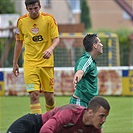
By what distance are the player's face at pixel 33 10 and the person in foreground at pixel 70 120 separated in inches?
126

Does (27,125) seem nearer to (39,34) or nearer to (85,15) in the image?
(39,34)

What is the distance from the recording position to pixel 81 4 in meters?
57.0

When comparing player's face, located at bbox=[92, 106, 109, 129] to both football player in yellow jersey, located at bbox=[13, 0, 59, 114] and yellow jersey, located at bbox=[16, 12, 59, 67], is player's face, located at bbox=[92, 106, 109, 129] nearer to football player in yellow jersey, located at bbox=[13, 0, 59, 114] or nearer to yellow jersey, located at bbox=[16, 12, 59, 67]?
football player in yellow jersey, located at bbox=[13, 0, 59, 114]

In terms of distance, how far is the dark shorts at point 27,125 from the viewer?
6.84 metres

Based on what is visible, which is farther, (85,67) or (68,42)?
(68,42)

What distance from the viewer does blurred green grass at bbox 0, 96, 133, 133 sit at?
11198mm

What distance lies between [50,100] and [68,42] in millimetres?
13857

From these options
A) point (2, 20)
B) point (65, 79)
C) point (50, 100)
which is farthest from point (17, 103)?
point (2, 20)

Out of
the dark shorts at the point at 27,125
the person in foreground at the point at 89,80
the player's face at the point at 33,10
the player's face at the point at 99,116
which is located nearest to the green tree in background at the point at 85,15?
the player's face at the point at 33,10

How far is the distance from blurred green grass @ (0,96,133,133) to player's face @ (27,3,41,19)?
1945mm

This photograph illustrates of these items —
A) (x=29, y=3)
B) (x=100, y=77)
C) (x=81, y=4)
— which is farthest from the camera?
(x=81, y=4)

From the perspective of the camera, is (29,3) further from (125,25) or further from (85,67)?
(125,25)

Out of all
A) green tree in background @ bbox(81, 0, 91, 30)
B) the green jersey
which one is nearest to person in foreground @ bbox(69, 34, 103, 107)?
the green jersey

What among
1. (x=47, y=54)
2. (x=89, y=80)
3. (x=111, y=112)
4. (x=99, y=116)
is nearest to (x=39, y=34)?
(x=47, y=54)
